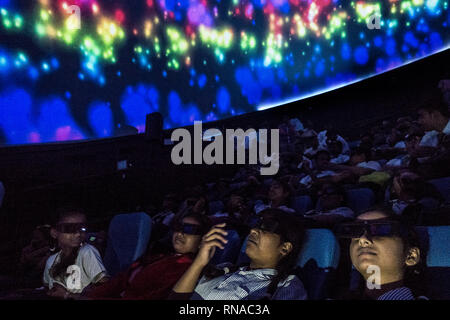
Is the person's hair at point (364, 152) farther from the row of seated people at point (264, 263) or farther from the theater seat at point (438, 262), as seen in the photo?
the theater seat at point (438, 262)

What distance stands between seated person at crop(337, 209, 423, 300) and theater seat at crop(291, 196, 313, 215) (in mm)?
1456

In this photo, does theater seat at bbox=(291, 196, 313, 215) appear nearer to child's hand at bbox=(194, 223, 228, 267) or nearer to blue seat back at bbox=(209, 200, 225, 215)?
blue seat back at bbox=(209, 200, 225, 215)

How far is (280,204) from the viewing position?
268cm

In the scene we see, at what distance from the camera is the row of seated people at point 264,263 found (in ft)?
3.67

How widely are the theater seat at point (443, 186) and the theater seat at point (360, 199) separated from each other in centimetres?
44

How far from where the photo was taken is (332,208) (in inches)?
90.6

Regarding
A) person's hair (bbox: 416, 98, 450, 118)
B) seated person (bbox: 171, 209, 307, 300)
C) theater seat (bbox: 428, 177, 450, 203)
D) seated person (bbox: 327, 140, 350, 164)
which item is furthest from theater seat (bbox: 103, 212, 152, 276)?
person's hair (bbox: 416, 98, 450, 118)

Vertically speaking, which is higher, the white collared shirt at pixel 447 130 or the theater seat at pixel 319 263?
the white collared shirt at pixel 447 130

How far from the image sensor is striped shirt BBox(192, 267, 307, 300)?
3.98 ft

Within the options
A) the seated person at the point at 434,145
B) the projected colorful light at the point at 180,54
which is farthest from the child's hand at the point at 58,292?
the projected colorful light at the point at 180,54

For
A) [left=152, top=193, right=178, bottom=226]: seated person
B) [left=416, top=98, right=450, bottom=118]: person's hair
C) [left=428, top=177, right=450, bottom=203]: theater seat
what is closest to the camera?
[left=428, top=177, right=450, bottom=203]: theater seat

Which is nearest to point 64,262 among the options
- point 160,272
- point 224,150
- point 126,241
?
point 126,241

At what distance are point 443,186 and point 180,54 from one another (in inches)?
189
